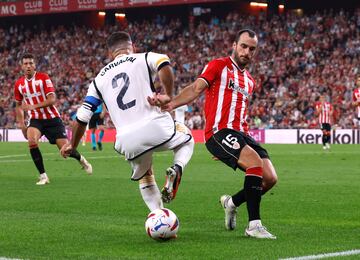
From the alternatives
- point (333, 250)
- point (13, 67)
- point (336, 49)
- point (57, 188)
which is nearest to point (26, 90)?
point (57, 188)

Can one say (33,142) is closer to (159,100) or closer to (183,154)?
(183,154)

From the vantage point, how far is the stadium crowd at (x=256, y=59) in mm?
41000

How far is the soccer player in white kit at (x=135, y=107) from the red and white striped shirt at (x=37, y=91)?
24.9 feet

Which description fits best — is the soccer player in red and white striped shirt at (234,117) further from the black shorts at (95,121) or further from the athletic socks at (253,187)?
the black shorts at (95,121)

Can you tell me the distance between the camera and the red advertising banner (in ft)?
164

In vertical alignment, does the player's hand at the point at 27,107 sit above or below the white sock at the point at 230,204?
above

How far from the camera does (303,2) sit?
47625 mm

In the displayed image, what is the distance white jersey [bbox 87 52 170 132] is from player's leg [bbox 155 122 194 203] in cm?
44

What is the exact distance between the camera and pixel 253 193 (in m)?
8.34

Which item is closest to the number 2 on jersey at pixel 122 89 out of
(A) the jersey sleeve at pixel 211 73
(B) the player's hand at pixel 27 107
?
(A) the jersey sleeve at pixel 211 73

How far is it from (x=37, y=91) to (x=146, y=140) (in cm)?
811

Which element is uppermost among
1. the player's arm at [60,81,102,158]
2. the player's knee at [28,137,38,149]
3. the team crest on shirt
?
the team crest on shirt

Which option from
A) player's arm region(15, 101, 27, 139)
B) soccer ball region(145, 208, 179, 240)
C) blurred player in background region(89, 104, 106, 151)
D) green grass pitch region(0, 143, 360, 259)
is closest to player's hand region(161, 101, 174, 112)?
soccer ball region(145, 208, 179, 240)

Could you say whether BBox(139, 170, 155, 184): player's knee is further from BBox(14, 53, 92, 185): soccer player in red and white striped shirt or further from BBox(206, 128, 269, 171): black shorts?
BBox(14, 53, 92, 185): soccer player in red and white striped shirt
